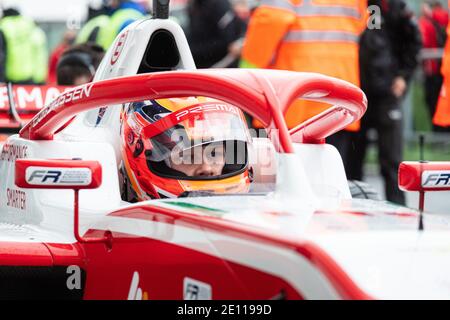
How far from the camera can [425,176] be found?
362 centimetres

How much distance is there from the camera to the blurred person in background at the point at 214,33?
10.8 m

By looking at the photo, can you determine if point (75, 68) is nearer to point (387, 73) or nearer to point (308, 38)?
point (308, 38)

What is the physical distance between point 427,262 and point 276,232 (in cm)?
41

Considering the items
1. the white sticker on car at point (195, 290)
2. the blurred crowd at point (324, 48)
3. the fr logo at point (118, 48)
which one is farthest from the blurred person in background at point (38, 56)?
the white sticker on car at point (195, 290)

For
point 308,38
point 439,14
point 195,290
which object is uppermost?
point 308,38

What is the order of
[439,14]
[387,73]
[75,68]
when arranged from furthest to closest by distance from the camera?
[439,14] → [387,73] → [75,68]

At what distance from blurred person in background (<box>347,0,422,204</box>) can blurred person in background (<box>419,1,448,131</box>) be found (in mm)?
4940

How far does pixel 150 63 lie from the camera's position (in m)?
4.96

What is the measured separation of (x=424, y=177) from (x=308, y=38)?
11.4 ft

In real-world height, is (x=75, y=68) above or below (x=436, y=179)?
below

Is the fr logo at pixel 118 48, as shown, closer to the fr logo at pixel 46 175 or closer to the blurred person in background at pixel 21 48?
the fr logo at pixel 46 175

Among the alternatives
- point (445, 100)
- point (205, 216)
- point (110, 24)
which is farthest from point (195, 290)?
point (110, 24)

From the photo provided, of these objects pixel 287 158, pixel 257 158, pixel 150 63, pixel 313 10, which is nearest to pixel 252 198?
pixel 287 158

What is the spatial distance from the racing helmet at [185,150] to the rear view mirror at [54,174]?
2.21 ft
